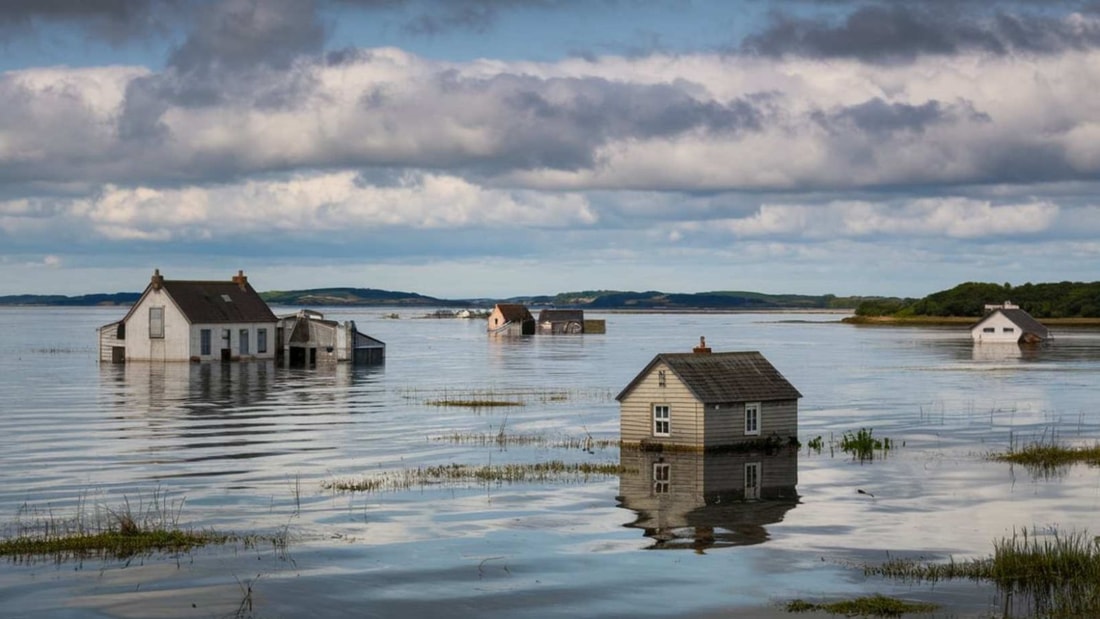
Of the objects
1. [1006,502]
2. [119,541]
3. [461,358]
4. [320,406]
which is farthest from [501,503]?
[461,358]

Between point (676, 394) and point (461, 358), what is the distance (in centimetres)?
7984

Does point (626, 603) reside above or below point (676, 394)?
below

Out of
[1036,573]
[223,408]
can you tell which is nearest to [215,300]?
[223,408]

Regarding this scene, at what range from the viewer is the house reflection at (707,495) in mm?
31016

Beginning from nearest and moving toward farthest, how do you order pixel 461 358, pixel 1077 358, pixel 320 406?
pixel 320 406 < pixel 1077 358 < pixel 461 358

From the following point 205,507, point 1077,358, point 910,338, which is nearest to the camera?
point 205,507

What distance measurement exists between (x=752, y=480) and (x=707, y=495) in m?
3.37

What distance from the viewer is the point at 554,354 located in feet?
430

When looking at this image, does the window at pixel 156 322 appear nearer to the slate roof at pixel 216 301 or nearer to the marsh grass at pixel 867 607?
the slate roof at pixel 216 301

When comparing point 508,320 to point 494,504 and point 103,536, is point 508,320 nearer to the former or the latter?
point 494,504

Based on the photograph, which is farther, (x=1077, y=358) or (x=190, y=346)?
(x=1077, y=358)

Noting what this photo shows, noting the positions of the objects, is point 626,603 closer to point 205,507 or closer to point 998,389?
point 205,507

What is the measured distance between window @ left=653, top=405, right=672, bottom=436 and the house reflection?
97 centimetres

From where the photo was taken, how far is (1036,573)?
84.2 ft
